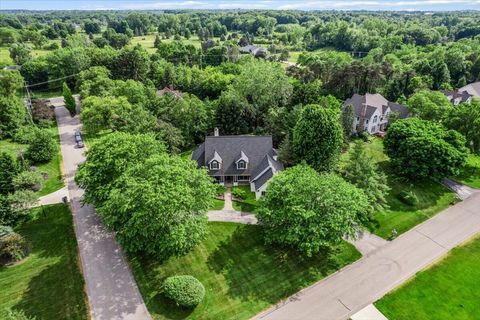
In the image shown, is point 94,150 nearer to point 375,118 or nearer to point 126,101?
point 126,101

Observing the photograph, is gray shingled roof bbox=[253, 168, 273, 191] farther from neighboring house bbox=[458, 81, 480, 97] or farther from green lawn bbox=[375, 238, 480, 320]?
neighboring house bbox=[458, 81, 480, 97]

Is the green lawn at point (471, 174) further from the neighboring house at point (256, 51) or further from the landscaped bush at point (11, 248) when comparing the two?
the neighboring house at point (256, 51)

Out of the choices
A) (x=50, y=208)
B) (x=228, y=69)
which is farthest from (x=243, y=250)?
(x=228, y=69)

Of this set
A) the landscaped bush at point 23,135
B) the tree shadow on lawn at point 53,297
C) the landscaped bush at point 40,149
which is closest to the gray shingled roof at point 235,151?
the tree shadow on lawn at point 53,297

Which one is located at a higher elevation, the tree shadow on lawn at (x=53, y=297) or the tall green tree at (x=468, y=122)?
the tall green tree at (x=468, y=122)

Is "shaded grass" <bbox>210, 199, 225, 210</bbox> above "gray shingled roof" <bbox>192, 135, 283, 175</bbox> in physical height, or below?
below

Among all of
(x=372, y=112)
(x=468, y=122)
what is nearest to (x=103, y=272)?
(x=372, y=112)

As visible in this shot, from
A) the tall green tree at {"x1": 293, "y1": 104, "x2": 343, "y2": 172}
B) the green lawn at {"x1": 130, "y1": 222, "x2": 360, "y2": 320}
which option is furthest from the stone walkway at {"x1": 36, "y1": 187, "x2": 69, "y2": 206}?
the tall green tree at {"x1": 293, "y1": 104, "x2": 343, "y2": 172}
